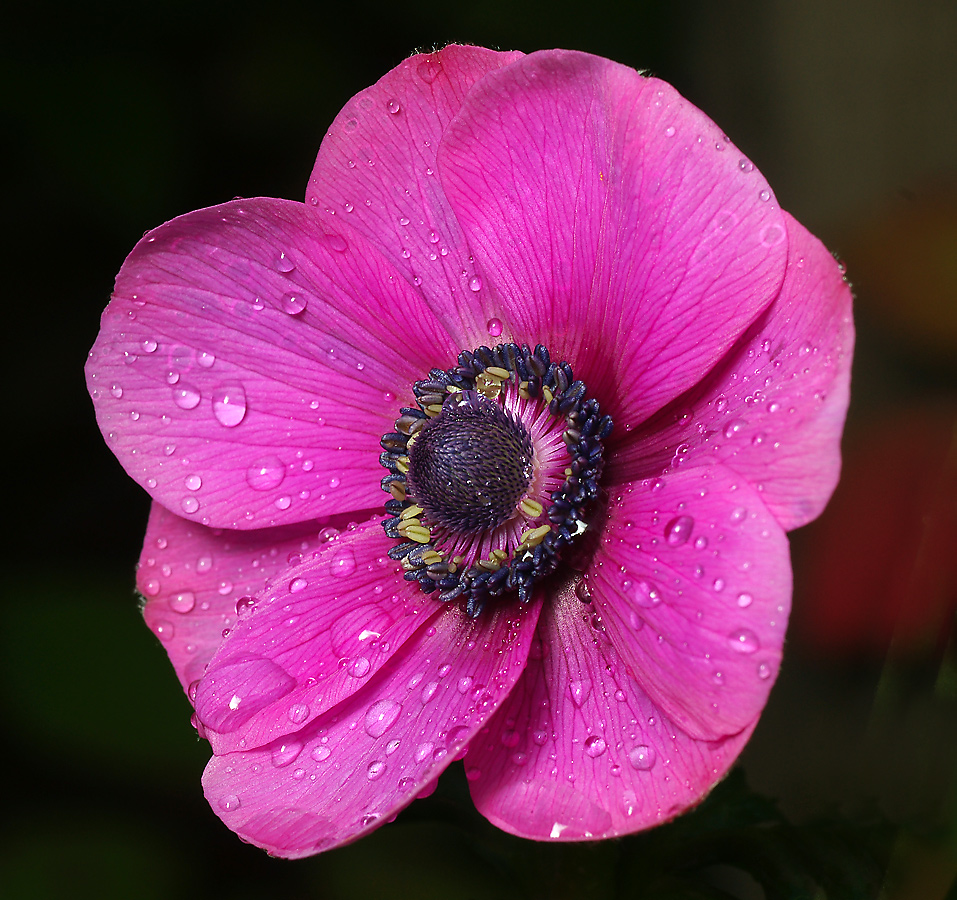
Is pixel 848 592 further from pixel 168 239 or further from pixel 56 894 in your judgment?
pixel 56 894

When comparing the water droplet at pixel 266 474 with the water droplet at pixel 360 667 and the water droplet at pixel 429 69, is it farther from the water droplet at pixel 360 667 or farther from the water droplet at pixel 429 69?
the water droplet at pixel 429 69

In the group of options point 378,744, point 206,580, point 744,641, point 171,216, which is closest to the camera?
point 744,641

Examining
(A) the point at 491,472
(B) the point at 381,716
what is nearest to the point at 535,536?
(A) the point at 491,472

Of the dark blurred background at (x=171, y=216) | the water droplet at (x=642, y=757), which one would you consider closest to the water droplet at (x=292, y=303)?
the water droplet at (x=642, y=757)

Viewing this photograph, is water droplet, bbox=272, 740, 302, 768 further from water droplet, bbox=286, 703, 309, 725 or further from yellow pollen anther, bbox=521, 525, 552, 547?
yellow pollen anther, bbox=521, 525, 552, 547

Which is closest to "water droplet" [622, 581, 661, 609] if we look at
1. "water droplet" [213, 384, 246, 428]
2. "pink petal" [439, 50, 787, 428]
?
"pink petal" [439, 50, 787, 428]

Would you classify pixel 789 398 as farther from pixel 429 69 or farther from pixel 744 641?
pixel 429 69
